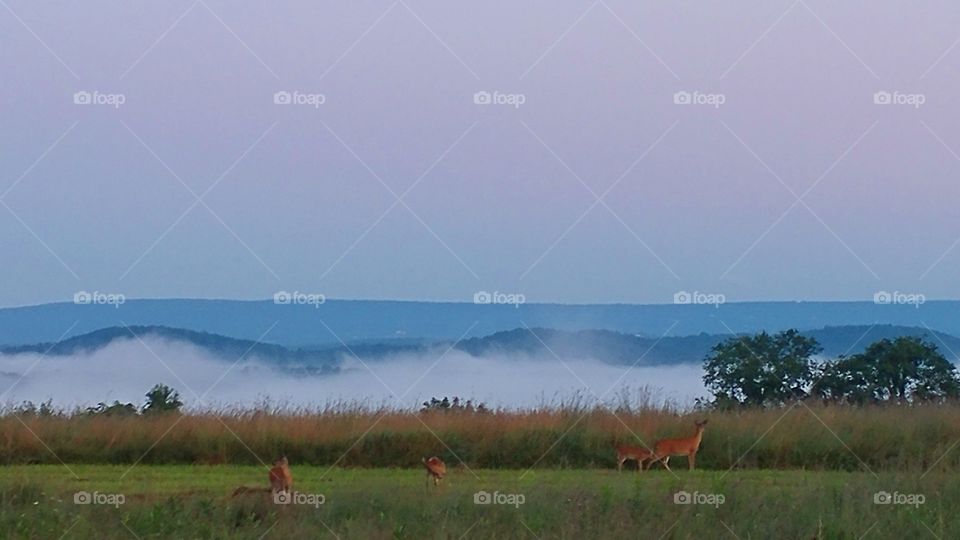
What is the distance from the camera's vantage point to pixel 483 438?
2130 cm

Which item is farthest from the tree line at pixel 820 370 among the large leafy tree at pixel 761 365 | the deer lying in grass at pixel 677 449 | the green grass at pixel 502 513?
the green grass at pixel 502 513

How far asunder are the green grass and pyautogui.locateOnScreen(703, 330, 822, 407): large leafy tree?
11.4m

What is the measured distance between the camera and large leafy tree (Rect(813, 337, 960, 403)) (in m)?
27.7

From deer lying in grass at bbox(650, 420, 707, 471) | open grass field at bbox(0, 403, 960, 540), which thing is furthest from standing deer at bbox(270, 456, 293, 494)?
deer lying in grass at bbox(650, 420, 707, 471)

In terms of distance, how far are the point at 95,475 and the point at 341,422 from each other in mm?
4860

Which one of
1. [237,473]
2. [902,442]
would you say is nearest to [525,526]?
[237,473]

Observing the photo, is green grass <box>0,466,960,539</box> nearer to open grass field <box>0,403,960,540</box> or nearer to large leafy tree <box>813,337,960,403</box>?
open grass field <box>0,403,960,540</box>

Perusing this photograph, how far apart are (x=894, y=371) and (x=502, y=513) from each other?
1755cm

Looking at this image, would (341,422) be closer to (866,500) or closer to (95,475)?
(95,475)

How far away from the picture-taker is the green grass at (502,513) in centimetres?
1250

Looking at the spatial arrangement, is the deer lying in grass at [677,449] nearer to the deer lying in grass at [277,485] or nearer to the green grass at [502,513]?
the green grass at [502,513]

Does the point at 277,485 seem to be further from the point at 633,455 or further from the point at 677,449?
the point at 677,449

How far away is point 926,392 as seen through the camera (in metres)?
27.5

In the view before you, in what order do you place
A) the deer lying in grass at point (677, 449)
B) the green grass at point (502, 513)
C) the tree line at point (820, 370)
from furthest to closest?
the tree line at point (820, 370), the deer lying in grass at point (677, 449), the green grass at point (502, 513)
